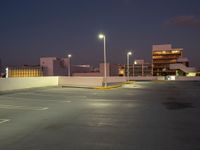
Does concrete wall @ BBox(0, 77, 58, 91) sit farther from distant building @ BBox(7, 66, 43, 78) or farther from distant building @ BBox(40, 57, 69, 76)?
distant building @ BBox(7, 66, 43, 78)

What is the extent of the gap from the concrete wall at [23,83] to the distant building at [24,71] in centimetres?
9172

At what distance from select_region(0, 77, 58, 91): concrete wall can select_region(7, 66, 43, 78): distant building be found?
91.7 meters

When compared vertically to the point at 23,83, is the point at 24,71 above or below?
above

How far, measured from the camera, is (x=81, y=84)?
Result: 4012 cm

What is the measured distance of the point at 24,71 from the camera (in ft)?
432

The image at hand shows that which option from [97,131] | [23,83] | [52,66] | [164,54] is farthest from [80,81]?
[164,54]

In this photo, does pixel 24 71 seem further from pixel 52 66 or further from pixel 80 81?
pixel 80 81

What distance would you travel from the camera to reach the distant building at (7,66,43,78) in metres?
127

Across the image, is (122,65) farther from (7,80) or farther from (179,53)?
Answer: (7,80)

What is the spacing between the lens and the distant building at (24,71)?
127312mm

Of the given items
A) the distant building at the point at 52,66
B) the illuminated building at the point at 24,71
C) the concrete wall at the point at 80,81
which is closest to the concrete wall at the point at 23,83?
the concrete wall at the point at 80,81

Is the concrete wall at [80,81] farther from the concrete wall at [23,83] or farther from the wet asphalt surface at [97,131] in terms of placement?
the wet asphalt surface at [97,131]

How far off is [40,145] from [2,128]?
8.94 feet

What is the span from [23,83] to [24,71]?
105 meters
